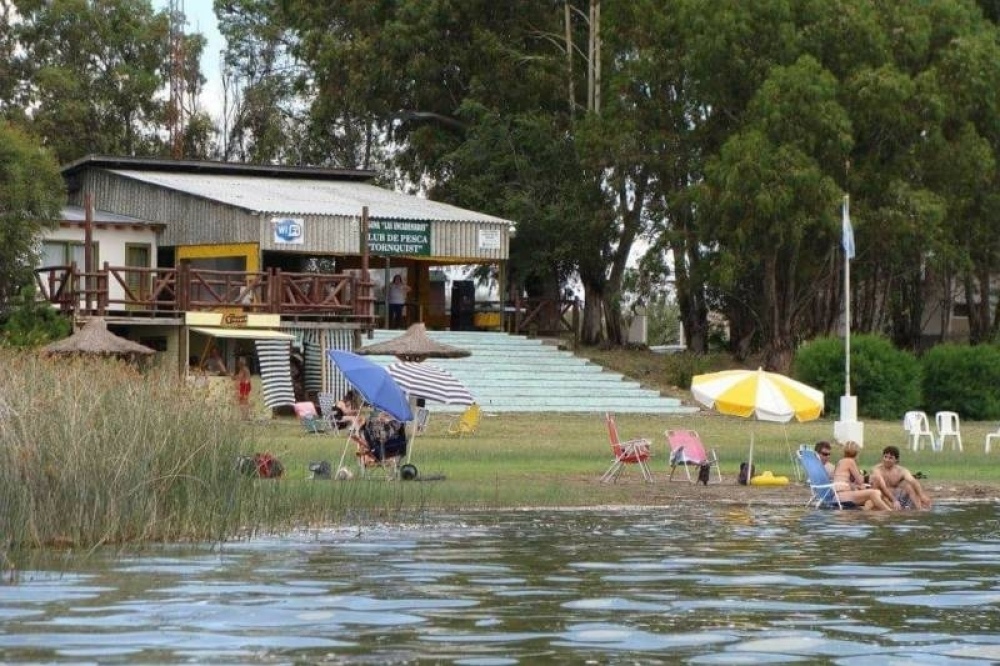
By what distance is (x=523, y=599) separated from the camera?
15047 millimetres

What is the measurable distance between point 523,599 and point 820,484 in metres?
9.90

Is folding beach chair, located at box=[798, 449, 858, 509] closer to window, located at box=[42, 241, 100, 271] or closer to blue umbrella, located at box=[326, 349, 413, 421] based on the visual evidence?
blue umbrella, located at box=[326, 349, 413, 421]

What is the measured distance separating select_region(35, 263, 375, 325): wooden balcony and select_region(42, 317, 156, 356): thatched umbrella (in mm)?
4884

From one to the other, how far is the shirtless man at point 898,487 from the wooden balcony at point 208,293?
21142mm

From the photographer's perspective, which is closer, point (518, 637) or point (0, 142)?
point (518, 637)

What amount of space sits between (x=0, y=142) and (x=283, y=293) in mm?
6894

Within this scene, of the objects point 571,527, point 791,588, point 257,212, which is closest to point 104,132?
point 257,212

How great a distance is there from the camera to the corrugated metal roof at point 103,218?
160 ft

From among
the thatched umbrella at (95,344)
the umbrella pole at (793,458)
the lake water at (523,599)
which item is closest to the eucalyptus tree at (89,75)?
the thatched umbrella at (95,344)

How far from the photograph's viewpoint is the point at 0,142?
44.4m

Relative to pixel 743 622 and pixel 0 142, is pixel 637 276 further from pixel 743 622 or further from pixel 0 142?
pixel 743 622

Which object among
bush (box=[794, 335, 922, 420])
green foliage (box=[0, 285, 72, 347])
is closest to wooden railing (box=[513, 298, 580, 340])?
bush (box=[794, 335, 922, 420])

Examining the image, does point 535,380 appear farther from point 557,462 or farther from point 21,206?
point 557,462


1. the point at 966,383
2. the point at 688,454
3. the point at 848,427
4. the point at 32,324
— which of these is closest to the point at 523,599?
the point at 688,454
